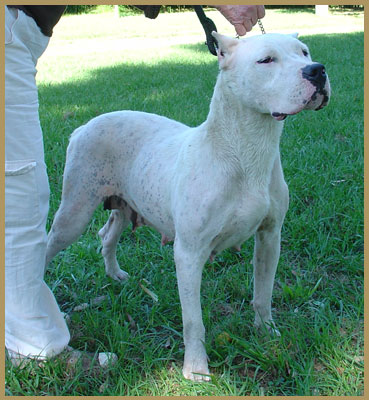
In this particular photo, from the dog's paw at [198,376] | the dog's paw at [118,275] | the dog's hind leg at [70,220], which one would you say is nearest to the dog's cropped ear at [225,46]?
the dog's hind leg at [70,220]

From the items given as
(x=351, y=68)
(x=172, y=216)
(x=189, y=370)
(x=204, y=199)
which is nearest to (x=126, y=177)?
Answer: (x=172, y=216)

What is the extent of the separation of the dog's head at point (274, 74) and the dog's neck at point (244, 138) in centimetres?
7

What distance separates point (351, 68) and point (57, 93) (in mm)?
4693

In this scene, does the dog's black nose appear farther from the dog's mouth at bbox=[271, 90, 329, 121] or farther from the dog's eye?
the dog's eye

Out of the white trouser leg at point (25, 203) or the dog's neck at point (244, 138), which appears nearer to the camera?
the white trouser leg at point (25, 203)

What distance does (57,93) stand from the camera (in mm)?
7559

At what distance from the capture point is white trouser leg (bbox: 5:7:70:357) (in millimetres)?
2324

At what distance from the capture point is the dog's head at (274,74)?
87.5 inches

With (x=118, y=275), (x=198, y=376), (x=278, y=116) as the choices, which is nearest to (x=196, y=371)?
(x=198, y=376)

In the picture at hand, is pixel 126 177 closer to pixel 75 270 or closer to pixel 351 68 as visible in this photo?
pixel 75 270

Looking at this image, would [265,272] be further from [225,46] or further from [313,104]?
[225,46]

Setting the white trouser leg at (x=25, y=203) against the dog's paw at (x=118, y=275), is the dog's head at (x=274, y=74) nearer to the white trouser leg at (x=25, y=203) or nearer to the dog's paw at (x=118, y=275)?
the white trouser leg at (x=25, y=203)

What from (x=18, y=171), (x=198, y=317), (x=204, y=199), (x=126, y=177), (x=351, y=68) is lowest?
(x=351, y=68)

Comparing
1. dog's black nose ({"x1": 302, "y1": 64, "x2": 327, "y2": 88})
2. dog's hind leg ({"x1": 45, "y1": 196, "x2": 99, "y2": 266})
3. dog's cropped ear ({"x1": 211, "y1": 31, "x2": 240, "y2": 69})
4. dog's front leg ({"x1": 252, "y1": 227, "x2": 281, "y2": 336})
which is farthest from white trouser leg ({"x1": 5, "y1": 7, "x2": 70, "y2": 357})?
dog's black nose ({"x1": 302, "y1": 64, "x2": 327, "y2": 88})
